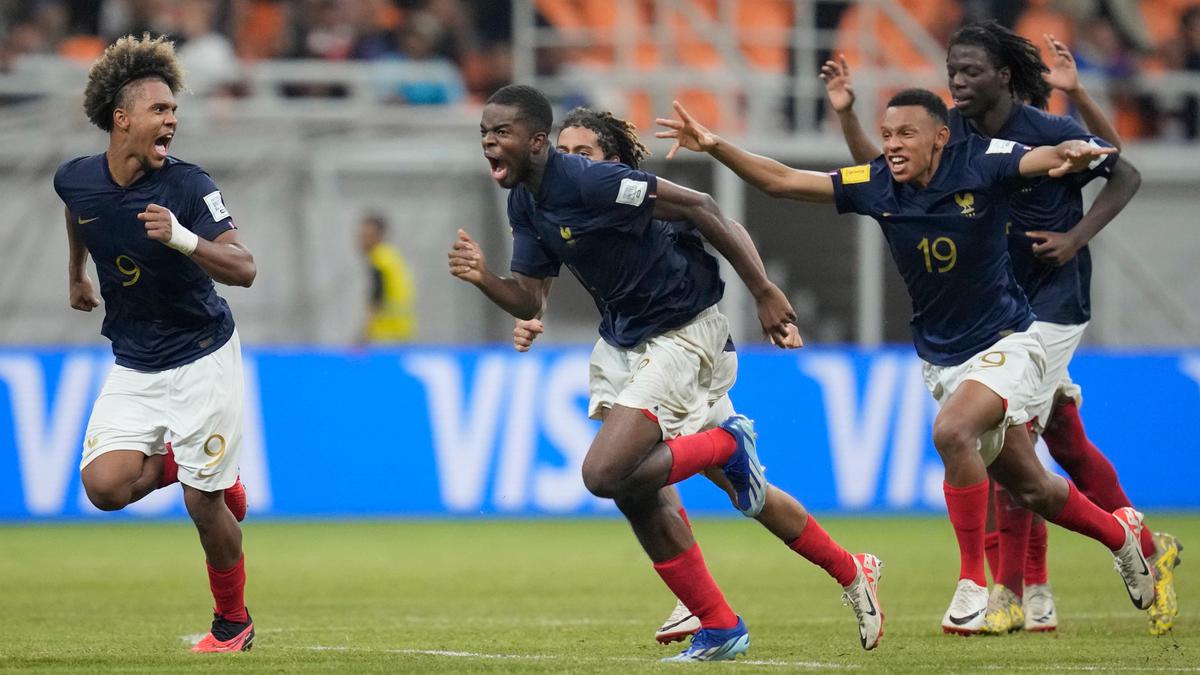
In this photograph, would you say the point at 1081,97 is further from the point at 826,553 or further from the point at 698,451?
the point at 698,451

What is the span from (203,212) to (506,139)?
1.27 metres

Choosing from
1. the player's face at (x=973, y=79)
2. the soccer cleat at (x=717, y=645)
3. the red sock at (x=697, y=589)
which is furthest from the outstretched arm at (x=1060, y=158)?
the soccer cleat at (x=717, y=645)

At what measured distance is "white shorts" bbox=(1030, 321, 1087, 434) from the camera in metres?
7.88

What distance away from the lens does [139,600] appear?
9508 mm

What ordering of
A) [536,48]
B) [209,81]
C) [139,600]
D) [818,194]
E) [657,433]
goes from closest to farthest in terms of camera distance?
[657,433]
[818,194]
[139,600]
[209,81]
[536,48]

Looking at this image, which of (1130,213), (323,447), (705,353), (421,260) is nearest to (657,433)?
(705,353)

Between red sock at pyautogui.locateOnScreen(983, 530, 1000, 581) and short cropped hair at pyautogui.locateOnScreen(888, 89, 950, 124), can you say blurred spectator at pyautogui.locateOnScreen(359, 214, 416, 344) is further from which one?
short cropped hair at pyautogui.locateOnScreen(888, 89, 950, 124)

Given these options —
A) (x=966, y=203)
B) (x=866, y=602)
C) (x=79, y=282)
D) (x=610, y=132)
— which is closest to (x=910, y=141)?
(x=966, y=203)

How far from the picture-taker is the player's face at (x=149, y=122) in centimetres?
705

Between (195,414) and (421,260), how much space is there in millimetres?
11053

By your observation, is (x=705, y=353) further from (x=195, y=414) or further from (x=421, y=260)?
(x=421, y=260)

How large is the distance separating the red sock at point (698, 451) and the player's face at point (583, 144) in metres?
1.36

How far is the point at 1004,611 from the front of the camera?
26.5 feet

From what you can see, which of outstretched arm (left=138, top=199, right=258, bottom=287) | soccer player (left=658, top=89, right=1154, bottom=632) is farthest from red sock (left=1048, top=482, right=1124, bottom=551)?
outstretched arm (left=138, top=199, right=258, bottom=287)
